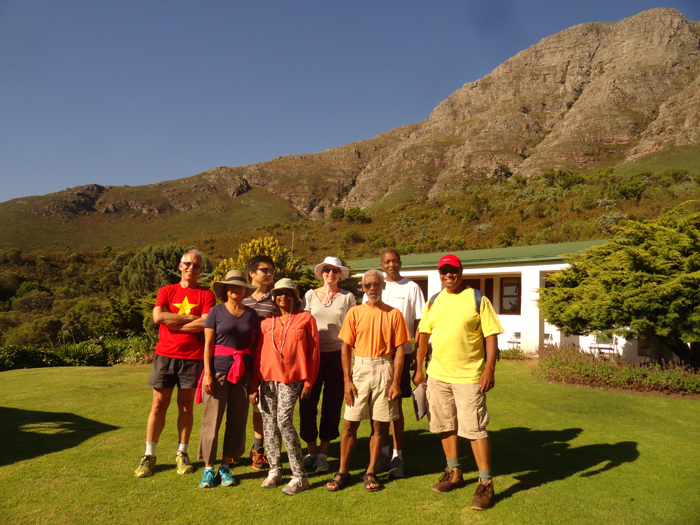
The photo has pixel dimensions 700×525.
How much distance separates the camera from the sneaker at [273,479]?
3.69 m

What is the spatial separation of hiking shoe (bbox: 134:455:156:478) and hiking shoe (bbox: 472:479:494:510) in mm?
2771

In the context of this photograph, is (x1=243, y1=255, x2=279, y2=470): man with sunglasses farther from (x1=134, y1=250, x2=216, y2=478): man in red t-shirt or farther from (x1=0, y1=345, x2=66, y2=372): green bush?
(x1=0, y1=345, x2=66, y2=372): green bush

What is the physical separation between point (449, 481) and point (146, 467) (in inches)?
104

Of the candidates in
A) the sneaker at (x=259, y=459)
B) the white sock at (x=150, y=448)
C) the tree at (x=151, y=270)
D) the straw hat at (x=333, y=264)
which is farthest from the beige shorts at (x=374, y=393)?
the tree at (x=151, y=270)

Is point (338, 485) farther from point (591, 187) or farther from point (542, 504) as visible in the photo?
point (591, 187)

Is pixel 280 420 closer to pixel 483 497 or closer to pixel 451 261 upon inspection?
pixel 483 497

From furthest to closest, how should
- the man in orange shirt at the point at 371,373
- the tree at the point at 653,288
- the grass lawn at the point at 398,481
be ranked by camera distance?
the tree at the point at 653,288, the man in orange shirt at the point at 371,373, the grass lawn at the point at 398,481

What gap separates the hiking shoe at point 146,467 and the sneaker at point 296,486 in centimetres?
130

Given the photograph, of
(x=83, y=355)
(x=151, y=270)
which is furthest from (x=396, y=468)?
(x=151, y=270)

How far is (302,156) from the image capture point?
5915 inches

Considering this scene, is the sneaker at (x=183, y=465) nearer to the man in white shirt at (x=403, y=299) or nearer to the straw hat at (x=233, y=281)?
the straw hat at (x=233, y=281)

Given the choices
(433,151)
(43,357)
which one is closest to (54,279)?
(43,357)

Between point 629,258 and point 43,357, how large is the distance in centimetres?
1556

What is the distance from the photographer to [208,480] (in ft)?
12.1
